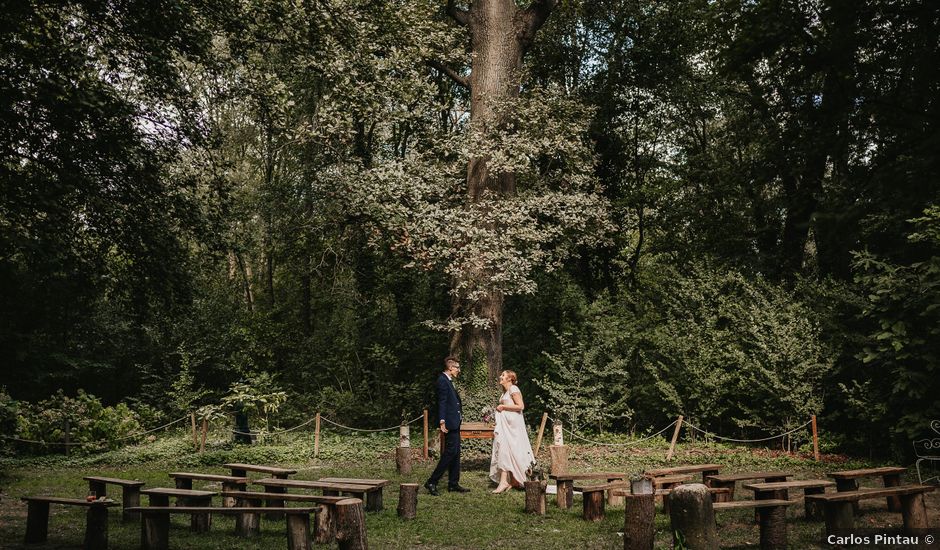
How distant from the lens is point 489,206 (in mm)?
17094

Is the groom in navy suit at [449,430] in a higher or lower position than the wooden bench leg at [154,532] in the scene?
higher

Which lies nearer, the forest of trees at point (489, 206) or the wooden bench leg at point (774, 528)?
the wooden bench leg at point (774, 528)

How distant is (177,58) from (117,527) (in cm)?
719

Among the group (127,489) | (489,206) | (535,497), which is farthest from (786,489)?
(489,206)

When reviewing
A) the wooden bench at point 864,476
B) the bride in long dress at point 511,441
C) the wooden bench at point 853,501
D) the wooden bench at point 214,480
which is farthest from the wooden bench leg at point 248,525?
the wooden bench at point 864,476

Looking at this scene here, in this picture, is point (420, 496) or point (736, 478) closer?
point (736, 478)

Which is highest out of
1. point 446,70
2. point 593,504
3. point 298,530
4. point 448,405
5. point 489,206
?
point 446,70

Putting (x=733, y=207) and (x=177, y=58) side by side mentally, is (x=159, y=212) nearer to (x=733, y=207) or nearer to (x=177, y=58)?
(x=177, y=58)

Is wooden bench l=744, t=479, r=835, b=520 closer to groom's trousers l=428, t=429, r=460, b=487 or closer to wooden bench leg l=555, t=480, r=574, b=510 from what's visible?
wooden bench leg l=555, t=480, r=574, b=510

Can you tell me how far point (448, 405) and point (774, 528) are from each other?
551 cm

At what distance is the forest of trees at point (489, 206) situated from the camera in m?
11.6

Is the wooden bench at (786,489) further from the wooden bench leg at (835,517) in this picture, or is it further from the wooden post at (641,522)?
the wooden post at (641,522)

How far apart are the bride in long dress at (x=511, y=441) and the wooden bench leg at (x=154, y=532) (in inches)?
228

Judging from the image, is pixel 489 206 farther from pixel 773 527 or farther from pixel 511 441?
pixel 773 527
